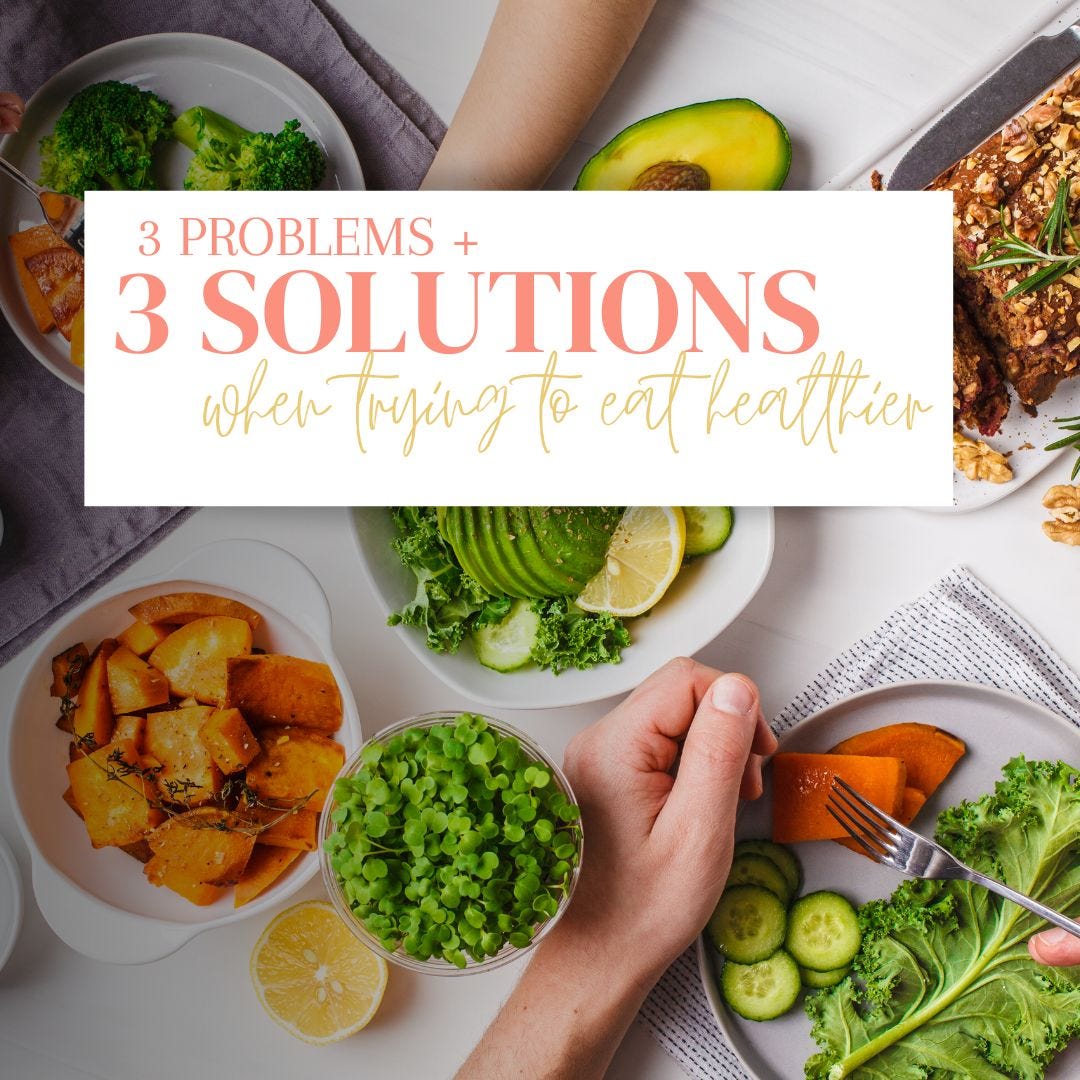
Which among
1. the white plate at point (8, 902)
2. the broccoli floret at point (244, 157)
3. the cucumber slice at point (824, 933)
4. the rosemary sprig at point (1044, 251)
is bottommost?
the white plate at point (8, 902)

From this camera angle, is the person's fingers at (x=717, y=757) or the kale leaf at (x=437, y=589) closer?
the person's fingers at (x=717, y=757)

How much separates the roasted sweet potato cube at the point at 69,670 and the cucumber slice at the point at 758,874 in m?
0.85

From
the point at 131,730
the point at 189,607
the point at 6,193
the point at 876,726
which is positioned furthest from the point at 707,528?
the point at 6,193

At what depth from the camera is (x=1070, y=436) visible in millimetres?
1198

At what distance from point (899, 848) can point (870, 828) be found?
0.04 meters

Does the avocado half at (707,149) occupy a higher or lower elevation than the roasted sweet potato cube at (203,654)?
higher

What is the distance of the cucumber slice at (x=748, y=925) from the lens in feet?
3.91

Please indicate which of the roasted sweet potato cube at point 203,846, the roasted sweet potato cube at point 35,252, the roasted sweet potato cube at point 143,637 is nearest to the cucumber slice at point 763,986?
the roasted sweet potato cube at point 203,846

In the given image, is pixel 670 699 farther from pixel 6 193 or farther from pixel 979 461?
pixel 6 193

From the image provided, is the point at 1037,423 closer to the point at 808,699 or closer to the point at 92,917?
the point at 808,699

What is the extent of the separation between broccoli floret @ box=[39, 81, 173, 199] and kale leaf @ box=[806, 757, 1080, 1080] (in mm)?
1309

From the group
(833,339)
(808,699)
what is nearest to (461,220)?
(833,339)

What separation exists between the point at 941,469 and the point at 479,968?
0.81 metres

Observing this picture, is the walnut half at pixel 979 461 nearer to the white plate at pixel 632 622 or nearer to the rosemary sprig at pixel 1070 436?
the rosemary sprig at pixel 1070 436
